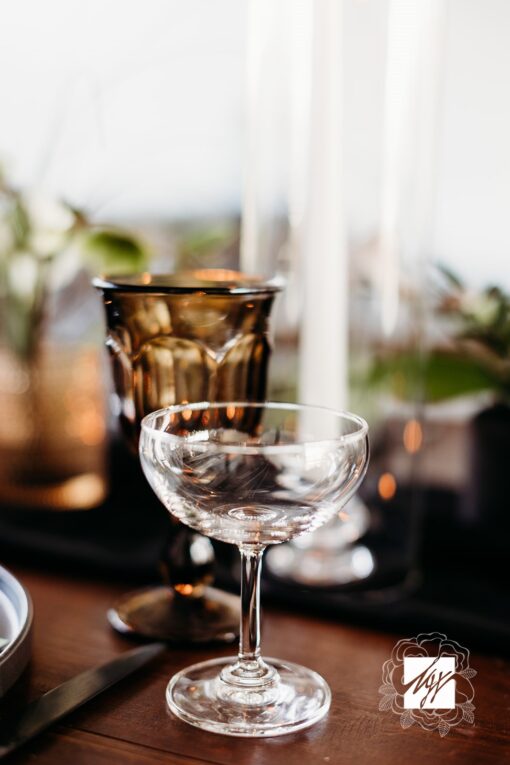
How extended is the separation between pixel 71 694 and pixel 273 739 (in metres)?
0.10

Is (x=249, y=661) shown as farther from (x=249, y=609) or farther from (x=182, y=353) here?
(x=182, y=353)

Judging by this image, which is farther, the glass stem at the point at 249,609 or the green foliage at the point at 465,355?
the green foliage at the point at 465,355

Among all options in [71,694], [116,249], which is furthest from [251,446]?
[116,249]

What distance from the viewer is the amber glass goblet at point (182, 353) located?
1.59 feet

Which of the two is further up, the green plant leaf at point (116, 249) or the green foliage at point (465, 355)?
the green plant leaf at point (116, 249)

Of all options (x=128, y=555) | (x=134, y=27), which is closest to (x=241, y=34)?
(x=134, y=27)

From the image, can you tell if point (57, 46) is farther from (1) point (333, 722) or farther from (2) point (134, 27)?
(1) point (333, 722)

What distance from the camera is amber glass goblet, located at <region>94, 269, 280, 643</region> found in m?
0.49

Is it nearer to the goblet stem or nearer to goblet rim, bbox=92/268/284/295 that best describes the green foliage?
goblet rim, bbox=92/268/284/295

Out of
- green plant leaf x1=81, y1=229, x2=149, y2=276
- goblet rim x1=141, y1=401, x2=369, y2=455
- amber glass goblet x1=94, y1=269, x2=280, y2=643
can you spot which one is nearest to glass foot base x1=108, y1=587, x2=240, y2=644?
amber glass goblet x1=94, y1=269, x2=280, y2=643

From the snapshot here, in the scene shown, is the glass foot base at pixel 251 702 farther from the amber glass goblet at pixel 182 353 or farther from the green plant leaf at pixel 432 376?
the green plant leaf at pixel 432 376

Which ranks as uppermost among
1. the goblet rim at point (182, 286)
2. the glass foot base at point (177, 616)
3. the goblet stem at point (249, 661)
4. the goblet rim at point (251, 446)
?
the goblet rim at point (182, 286)

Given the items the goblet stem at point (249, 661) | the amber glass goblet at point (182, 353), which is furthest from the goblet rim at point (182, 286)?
the goblet stem at point (249, 661)

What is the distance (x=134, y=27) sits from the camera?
111cm
